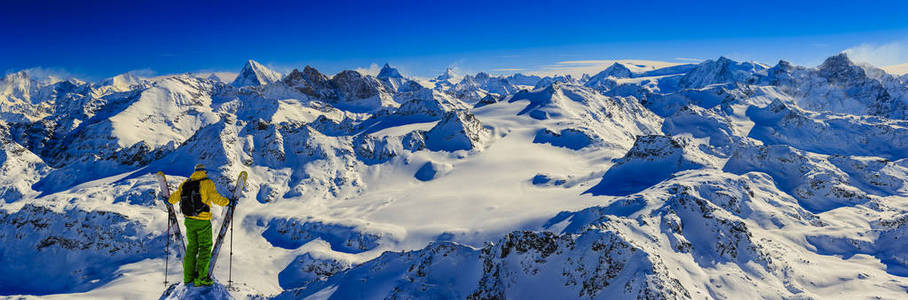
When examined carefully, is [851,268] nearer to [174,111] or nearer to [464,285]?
[464,285]

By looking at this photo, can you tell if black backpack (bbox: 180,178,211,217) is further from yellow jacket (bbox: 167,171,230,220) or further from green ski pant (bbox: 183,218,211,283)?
green ski pant (bbox: 183,218,211,283)

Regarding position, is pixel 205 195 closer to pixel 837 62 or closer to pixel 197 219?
pixel 197 219

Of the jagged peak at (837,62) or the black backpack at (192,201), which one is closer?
the black backpack at (192,201)

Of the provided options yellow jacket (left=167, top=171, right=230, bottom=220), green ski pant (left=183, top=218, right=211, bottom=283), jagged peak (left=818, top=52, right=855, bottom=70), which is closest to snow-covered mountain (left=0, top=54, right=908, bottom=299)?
green ski pant (left=183, top=218, right=211, bottom=283)

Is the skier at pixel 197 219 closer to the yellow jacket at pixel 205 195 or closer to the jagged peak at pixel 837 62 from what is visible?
the yellow jacket at pixel 205 195

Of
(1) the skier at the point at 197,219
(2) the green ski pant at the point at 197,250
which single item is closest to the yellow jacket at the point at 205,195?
(1) the skier at the point at 197,219

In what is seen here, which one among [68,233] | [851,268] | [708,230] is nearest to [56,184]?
[68,233]

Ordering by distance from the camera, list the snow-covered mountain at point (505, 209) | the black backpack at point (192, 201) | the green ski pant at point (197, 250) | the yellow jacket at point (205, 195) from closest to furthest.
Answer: the black backpack at point (192, 201) → the yellow jacket at point (205, 195) → the green ski pant at point (197, 250) → the snow-covered mountain at point (505, 209)
